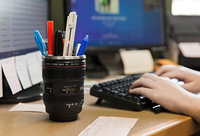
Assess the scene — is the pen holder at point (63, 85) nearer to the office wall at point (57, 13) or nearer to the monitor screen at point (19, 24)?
the monitor screen at point (19, 24)

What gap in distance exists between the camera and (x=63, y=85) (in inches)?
24.9

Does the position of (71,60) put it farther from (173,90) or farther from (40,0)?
(40,0)

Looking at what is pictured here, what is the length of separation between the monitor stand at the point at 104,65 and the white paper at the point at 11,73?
493mm

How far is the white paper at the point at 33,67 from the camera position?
92 cm

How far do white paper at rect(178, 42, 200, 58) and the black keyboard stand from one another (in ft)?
2.03

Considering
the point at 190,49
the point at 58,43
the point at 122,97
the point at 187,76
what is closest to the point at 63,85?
the point at 58,43

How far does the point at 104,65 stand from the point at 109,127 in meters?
0.83

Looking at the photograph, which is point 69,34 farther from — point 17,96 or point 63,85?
point 17,96

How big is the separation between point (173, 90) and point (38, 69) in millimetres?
446

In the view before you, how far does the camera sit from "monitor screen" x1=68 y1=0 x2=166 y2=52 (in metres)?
1.34

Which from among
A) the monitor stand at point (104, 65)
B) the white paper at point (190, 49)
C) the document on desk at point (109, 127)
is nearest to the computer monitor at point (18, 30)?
the document on desk at point (109, 127)

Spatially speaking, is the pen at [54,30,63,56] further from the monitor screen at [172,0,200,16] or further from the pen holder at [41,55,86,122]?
the monitor screen at [172,0,200,16]

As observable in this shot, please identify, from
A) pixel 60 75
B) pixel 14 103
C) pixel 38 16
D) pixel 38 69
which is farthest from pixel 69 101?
pixel 38 16

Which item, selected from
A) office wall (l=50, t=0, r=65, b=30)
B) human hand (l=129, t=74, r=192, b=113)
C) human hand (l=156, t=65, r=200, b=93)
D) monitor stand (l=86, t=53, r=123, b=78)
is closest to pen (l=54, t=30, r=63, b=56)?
human hand (l=129, t=74, r=192, b=113)
